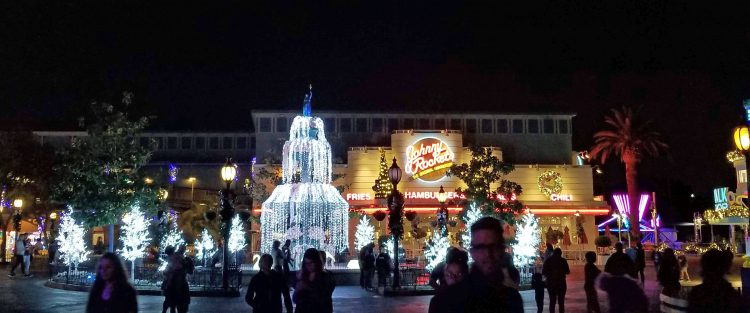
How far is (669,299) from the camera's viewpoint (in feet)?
40.0

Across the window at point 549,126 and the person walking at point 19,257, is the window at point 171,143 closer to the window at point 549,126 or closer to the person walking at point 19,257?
the person walking at point 19,257

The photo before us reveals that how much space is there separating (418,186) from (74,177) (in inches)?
958

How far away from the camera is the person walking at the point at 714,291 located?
635cm

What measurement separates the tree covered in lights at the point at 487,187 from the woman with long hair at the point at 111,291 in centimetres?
2955

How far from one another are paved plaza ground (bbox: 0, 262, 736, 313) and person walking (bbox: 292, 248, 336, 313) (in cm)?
1057

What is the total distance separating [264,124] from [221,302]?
102 ft

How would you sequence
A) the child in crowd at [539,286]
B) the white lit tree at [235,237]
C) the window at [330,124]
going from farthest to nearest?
the window at [330,124] → the white lit tree at [235,237] → the child in crowd at [539,286]

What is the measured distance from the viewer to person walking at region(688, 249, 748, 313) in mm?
6348

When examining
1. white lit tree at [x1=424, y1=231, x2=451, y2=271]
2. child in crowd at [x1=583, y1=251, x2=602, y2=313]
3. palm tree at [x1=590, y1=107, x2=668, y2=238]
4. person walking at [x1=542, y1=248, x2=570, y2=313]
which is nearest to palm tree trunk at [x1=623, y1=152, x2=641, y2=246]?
palm tree at [x1=590, y1=107, x2=668, y2=238]

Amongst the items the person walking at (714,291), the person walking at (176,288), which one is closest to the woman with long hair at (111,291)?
the person walking at (714,291)

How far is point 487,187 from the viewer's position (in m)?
40.6

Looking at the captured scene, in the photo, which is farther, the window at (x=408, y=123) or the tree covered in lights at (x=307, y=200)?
the window at (x=408, y=123)

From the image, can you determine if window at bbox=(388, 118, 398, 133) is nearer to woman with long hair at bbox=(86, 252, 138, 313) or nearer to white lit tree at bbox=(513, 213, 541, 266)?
white lit tree at bbox=(513, 213, 541, 266)

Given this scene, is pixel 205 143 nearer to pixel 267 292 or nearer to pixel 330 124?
pixel 330 124
